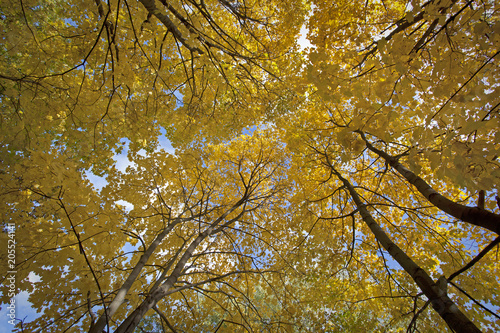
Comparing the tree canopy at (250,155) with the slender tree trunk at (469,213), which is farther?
the tree canopy at (250,155)

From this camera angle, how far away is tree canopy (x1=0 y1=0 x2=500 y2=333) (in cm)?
142

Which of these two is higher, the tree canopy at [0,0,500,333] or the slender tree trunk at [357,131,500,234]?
the tree canopy at [0,0,500,333]

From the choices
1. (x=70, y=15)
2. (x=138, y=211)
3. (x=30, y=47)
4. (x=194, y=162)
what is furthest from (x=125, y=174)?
(x=70, y=15)

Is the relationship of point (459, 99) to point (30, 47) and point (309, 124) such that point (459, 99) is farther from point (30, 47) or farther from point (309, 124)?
point (30, 47)

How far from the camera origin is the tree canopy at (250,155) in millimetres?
1419

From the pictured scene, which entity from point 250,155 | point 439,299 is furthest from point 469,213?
point 250,155

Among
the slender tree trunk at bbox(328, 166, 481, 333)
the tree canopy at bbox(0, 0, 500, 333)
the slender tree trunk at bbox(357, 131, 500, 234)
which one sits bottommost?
the slender tree trunk at bbox(328, 166, 481, 333)

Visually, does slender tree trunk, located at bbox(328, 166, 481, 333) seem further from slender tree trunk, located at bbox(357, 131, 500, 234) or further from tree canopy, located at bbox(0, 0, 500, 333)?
slender tree trunk, located at bbox(357, 131, 500, 234)

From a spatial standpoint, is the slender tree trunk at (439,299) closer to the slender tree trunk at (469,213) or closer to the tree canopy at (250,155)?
the tree canopy at (250,155)

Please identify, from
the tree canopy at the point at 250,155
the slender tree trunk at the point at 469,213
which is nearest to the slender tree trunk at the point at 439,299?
the tree canopy at the point at 250,155

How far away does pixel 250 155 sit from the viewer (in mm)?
5711

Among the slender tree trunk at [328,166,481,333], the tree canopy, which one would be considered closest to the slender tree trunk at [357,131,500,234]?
the tree canopy

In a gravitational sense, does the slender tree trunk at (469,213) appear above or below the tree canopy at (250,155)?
below

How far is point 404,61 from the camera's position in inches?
53.6
